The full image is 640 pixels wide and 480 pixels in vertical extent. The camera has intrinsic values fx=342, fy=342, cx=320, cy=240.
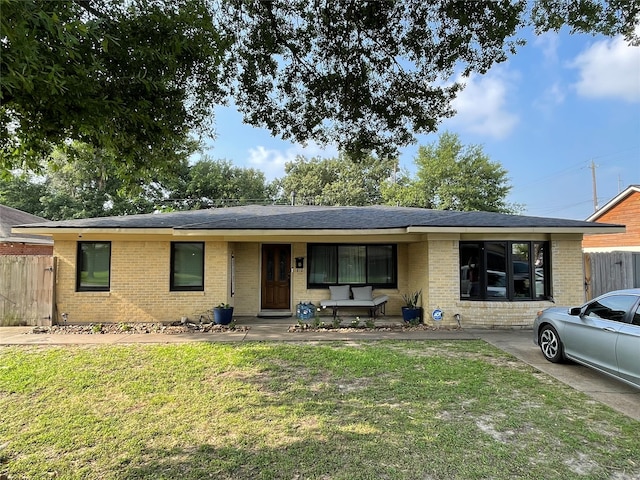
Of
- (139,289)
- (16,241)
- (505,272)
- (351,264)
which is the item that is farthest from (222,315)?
(16,241)

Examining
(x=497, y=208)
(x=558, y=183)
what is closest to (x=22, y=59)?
(x=497, y=208)

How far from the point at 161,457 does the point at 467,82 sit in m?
7.10

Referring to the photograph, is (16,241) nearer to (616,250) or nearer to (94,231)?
(94,231)

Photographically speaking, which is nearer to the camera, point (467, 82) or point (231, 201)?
point (467, 82)

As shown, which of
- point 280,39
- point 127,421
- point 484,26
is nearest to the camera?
point 127,421

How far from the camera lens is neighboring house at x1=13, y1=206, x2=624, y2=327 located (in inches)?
360

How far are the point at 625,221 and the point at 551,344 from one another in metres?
16.1

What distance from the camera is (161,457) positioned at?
320 cm

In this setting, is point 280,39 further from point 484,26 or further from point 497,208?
point 497,208

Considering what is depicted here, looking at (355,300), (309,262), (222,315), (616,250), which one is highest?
(616,250)

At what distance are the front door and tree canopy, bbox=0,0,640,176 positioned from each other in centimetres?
503

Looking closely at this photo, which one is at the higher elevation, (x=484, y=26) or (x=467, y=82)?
(x=484, y=26)

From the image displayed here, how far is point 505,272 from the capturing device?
30.2 ft

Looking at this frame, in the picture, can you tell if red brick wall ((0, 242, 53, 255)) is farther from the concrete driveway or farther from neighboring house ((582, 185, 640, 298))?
neighboring house ((582, 185, 640, 298))
